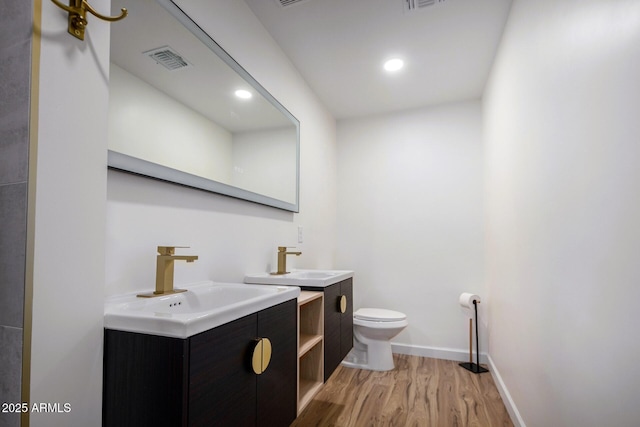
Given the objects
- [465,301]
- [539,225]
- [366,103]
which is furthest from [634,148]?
[366,103]

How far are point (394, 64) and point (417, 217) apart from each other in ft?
4.52

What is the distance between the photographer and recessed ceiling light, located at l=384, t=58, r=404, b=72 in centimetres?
242

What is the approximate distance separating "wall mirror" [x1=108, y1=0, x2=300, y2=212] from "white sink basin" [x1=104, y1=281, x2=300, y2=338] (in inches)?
17.3

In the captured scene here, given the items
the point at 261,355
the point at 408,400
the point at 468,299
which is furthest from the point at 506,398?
the point at 261,355

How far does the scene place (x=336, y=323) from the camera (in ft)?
6.18

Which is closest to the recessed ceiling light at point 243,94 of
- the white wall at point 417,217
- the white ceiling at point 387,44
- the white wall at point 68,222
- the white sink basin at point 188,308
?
the white ceiling at point 387,44

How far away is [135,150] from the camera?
1.15 meters

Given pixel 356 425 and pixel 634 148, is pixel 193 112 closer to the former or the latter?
pixel 634 148

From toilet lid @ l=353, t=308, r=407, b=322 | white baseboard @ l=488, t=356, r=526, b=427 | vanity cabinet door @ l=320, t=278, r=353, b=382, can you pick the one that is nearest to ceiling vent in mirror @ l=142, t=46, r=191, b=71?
vanity cabinet door @ l=320, t=278, r=353, b=382

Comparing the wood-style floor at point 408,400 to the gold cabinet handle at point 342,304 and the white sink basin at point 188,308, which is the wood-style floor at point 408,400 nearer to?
the gold cabinet handle at point 342,304

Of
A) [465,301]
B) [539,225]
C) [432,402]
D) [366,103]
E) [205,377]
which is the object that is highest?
[366,103]

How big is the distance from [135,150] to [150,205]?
21cm

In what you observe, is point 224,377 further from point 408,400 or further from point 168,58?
point 408,400

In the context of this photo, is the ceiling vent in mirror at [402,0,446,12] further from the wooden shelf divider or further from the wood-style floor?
the wood-style floor
